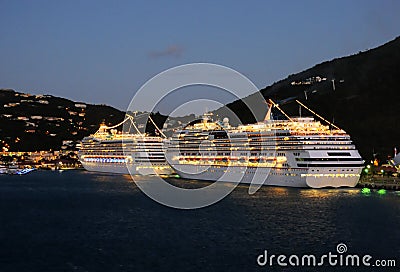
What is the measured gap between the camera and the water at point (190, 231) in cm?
2327

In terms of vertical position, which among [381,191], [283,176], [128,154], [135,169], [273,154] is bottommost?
[381,191]

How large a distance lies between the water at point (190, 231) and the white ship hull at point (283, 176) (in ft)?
10.8

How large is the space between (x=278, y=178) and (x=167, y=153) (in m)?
26.6

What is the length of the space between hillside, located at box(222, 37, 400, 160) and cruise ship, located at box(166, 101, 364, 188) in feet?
92.4

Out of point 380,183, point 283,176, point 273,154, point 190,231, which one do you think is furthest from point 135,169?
point 190,231

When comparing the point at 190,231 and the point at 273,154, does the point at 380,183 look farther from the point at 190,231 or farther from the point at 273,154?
the point at 190,231

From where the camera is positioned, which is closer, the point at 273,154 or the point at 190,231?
the point at 190,231

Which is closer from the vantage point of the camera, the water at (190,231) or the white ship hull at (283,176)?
the water at (190,231)

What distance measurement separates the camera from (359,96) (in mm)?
121000

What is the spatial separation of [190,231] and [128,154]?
55.8 m

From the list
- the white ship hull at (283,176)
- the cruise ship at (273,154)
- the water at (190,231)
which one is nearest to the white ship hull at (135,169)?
the cruise ship at (273,154)

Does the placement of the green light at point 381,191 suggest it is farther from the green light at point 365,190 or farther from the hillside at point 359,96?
the hillside at point 359,96

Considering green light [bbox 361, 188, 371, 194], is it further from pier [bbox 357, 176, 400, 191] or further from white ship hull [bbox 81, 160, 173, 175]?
white ship hull [bbox 81, 160, 173, 175]

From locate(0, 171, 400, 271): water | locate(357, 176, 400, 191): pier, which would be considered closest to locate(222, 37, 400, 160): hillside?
locate(357, 176, 400, 191): pier
